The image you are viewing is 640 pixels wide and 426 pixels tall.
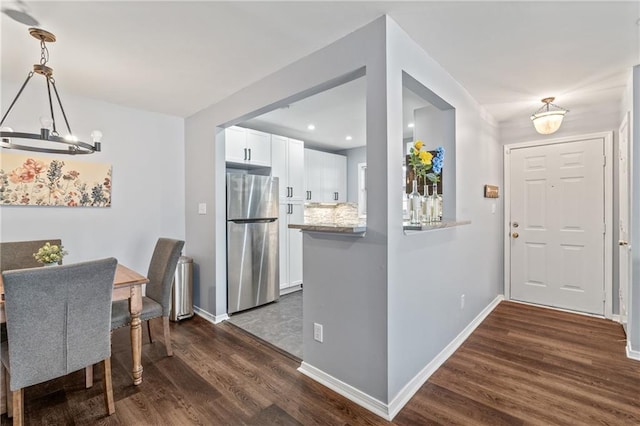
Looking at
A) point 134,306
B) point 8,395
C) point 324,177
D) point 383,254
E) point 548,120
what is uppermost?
point 548,120

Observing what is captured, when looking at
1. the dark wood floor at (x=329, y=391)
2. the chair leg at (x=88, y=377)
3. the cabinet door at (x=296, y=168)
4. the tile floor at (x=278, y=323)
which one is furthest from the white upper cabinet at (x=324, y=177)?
the chair leg at (x=88, y=377)

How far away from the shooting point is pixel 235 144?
378 centimetres

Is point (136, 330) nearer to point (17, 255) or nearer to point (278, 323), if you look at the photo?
point (17, 255)

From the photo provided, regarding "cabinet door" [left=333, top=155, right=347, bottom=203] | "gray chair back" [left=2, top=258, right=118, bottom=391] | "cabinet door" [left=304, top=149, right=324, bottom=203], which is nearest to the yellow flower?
"gray chair back" [left=2, top=258, right=118, bottom=391]

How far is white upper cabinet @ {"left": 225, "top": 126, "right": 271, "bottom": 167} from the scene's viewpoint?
372 cm

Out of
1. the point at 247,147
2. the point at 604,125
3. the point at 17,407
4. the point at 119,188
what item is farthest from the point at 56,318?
the point at 604,125

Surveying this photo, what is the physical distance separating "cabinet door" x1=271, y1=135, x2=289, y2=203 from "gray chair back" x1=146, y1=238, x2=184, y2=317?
1.85 metres

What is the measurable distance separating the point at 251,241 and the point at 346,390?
Answer: 211 centimetres

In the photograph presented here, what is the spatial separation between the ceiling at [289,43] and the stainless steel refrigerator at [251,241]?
1.12 m

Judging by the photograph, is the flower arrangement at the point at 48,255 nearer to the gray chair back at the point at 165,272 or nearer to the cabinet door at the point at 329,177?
the gray chair back at the point at 165,272

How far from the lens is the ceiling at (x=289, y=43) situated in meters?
1.78

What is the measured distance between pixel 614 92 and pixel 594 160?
2.56 feet

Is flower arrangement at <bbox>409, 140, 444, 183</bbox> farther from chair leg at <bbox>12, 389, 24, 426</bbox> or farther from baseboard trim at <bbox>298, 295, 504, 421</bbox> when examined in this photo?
chair leg at <bbox>12, 389, 24, 426</bbox>

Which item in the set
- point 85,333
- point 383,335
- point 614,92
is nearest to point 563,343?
point 383,335
